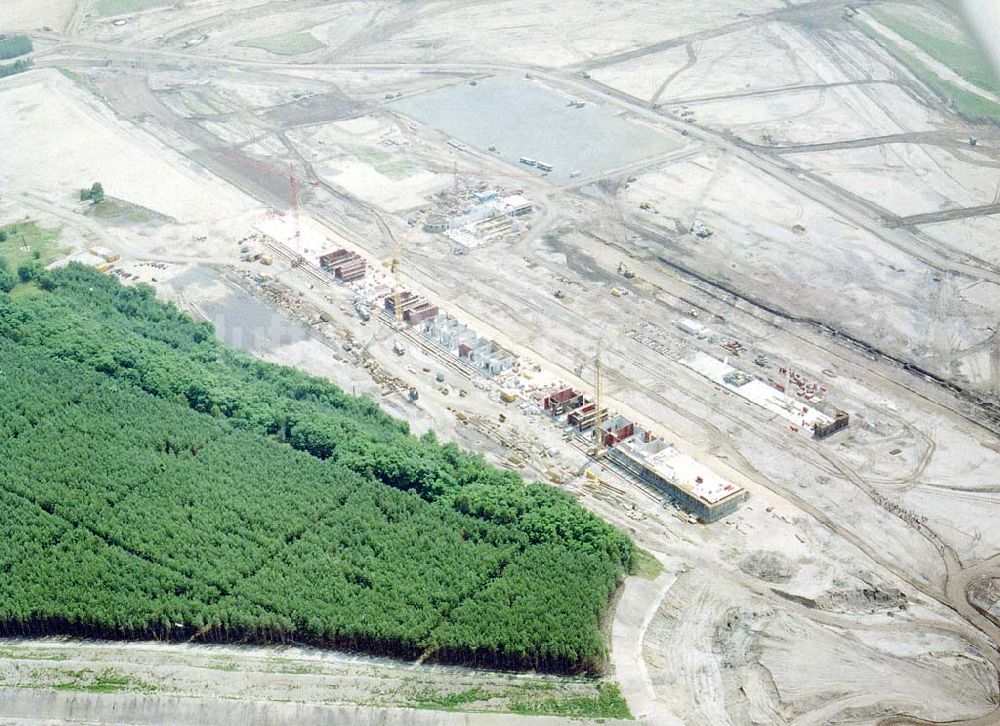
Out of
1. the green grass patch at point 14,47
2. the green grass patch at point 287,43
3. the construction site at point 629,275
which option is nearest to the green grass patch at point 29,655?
the construction site at point 629,275

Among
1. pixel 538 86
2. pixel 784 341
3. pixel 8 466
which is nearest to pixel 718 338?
pixel 784 341

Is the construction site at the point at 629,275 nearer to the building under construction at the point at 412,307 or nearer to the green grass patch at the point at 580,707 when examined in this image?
the building under construction at the point at 412,307

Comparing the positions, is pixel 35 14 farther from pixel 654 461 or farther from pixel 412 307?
pixel 654 461

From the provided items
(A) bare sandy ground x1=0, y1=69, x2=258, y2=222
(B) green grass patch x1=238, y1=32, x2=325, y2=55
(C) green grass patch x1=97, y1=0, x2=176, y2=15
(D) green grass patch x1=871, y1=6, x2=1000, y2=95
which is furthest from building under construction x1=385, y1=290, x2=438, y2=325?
(C) green grass patch x1=97, y1=0, x2=176, y2=15

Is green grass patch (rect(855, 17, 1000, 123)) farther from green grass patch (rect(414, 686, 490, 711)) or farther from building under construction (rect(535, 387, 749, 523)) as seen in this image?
green grass patch (rect(414, 686, 490, 711))

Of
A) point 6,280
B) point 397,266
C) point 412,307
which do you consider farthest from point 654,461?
point 6,280

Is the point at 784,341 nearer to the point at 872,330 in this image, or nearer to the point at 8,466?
the point at 872,330

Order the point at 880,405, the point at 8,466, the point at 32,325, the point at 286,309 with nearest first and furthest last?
the point at 8,466, the point at 880,405, the point at 32,325, the point at 286,309
